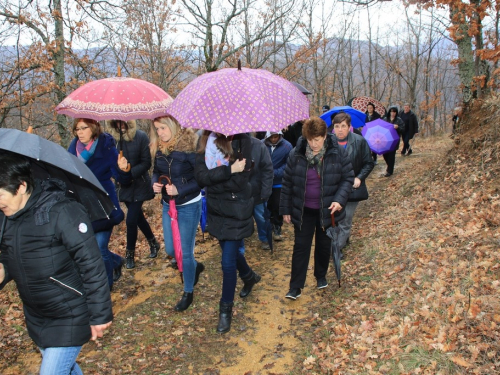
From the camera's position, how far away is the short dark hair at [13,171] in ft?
7.18

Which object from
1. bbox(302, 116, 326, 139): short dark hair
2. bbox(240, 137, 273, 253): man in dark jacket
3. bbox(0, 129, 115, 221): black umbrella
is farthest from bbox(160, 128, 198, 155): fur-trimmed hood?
bbox(0, 129, 115, 221): black umbrella

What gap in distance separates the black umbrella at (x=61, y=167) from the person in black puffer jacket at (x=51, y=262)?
16cm

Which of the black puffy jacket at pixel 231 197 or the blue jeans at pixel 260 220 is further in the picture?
the blue jeans at pixel 260 220

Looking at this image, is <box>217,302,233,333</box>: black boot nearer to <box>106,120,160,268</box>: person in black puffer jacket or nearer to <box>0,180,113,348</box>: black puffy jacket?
<box>0,180,113,348</box>: black puffy jacket

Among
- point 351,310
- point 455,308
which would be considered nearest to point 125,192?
point 351,310

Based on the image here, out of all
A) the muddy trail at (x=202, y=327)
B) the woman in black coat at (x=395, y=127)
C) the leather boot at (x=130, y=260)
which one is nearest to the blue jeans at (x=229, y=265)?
the muddy trail at (x=202, y=327)

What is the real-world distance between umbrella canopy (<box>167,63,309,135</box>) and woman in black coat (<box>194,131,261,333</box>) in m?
0.49

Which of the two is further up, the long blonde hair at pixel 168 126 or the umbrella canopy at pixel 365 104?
the umbrella canopy at pixel 365 104

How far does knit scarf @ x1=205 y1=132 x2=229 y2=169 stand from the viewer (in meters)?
3.83

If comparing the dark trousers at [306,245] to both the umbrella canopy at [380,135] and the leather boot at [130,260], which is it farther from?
the umbrella canopy at [380,135]

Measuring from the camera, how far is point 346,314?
4402mm

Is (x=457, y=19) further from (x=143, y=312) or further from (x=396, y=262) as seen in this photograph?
(x=143, y=312)

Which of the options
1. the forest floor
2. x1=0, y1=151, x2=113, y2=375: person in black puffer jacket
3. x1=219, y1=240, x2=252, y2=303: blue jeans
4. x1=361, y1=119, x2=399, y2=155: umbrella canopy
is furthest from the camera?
x1=361, y1=119, x2=399, y2=155: umbrella canopy

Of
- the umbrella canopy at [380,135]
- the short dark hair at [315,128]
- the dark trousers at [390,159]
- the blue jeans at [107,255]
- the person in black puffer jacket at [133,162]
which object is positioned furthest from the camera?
the dark trousers at [390,159]
